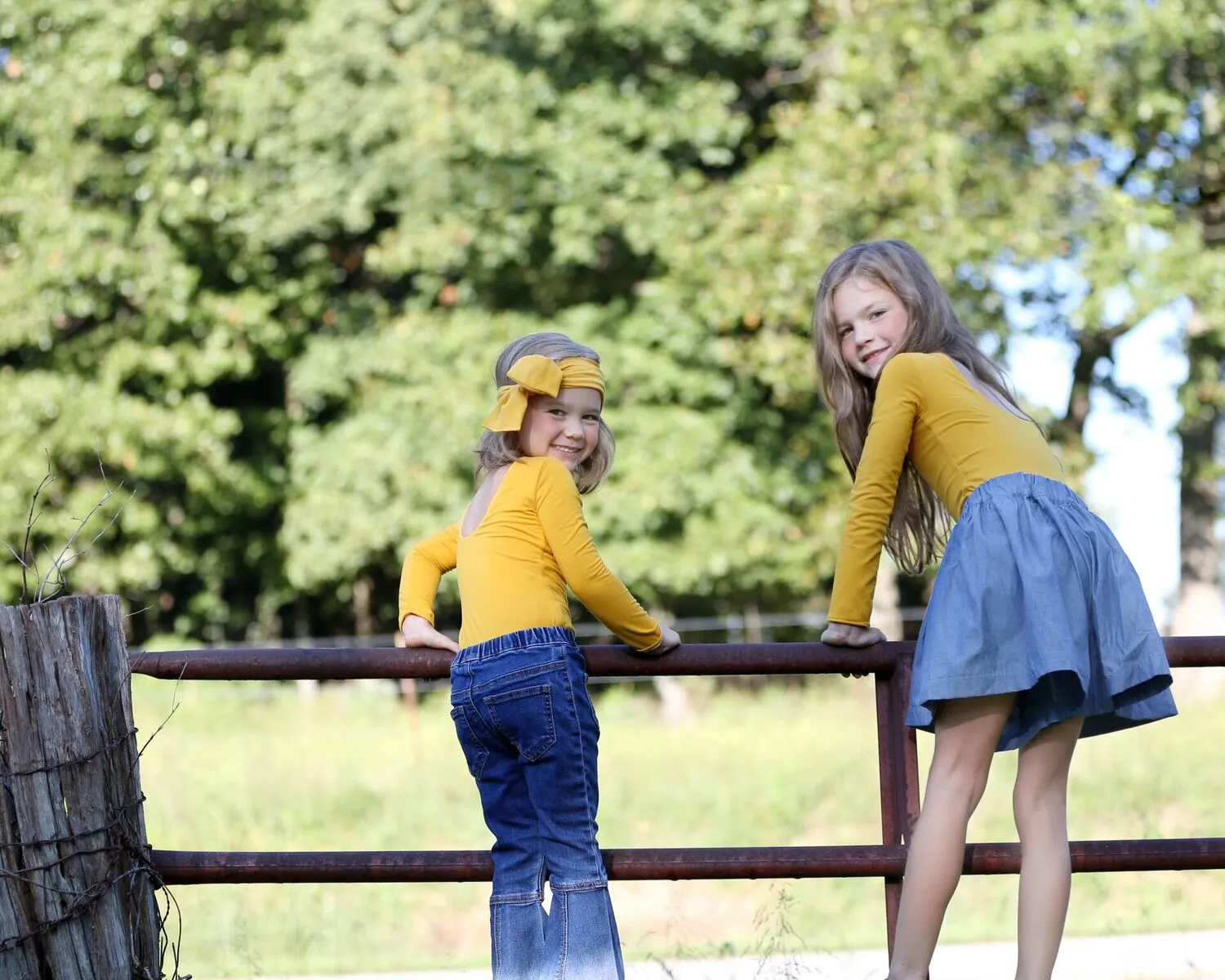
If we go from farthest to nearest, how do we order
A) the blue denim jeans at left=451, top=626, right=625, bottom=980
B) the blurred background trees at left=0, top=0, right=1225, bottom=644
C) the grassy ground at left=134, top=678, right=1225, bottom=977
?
the blurred background trees at left=0, top=0, right=1225, bottom=644 → the grassy ground at left=134, top=678, right=1225, bottom=977 → the blue denim jeans at left=451, top=626, right=625, bottom=980

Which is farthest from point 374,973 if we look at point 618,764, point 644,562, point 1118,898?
point 644,562

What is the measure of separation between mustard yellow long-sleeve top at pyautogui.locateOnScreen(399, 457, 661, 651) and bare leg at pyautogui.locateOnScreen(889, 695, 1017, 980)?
578 millimetres

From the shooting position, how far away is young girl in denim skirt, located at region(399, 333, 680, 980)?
8.94ft

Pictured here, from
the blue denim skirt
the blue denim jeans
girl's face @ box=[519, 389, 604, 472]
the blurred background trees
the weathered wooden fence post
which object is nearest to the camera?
the weathered wooden fence post

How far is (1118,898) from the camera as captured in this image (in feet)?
24.2

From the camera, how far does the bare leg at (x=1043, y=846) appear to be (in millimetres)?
2621

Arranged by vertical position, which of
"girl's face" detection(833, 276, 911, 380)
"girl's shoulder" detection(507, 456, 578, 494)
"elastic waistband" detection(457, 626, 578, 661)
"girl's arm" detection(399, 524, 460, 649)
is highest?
"girl's face" detection(833, 276, 911, 380)

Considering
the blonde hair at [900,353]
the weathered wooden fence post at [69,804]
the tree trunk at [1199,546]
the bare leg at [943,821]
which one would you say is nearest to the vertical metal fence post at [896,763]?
the bare leg at [943,821]

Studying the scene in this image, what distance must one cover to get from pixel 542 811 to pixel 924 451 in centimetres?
102

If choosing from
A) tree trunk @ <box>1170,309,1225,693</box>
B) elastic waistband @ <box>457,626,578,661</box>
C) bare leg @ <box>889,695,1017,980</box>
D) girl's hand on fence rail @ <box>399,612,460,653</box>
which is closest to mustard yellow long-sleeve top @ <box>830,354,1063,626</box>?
bare leg @ <box>889,695,1017,980</box>

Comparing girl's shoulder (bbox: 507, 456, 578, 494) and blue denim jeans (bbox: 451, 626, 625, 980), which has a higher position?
girl's shoulder (bbox: 507, 456, 578, 494)

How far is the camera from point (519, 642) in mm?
2771

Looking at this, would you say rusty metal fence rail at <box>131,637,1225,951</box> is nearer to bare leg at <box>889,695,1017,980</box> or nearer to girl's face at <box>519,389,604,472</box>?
bare leg at <box>889,695,1017,980</box>

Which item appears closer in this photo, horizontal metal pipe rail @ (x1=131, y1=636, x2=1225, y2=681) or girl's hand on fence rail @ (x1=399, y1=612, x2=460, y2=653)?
horizontal metal pipe rail @ (x1=131, y1=636, x2=1225, y2=681)
